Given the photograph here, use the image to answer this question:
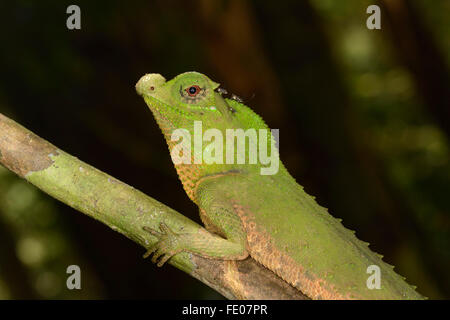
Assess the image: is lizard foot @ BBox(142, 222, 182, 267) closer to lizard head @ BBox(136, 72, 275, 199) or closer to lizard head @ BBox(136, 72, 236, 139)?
lizard head @ BBox(136, 72, 275, 199)

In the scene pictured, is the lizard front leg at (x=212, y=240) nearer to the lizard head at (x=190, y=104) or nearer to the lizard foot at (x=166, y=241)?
the lizard foot at (x=166, y=241)

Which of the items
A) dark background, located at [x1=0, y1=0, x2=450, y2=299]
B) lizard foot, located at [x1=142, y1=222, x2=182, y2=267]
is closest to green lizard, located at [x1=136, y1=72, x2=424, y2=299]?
lizard foot, located at [x1=142, y1=222, x2=182, y2=267]

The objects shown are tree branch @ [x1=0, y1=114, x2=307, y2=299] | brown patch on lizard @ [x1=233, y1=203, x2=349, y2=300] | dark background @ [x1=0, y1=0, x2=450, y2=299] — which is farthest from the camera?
dark background @ [x1=0, y1=0, x2=450, y2=299]

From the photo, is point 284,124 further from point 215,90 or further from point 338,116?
point 215,90

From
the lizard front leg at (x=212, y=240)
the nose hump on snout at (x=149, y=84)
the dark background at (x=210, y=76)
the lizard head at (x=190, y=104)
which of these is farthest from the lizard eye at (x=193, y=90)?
the dark background at (x=210, y=76)

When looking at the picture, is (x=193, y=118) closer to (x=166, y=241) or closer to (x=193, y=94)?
(x=193, y=94)

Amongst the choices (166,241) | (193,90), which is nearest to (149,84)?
(193,90)
